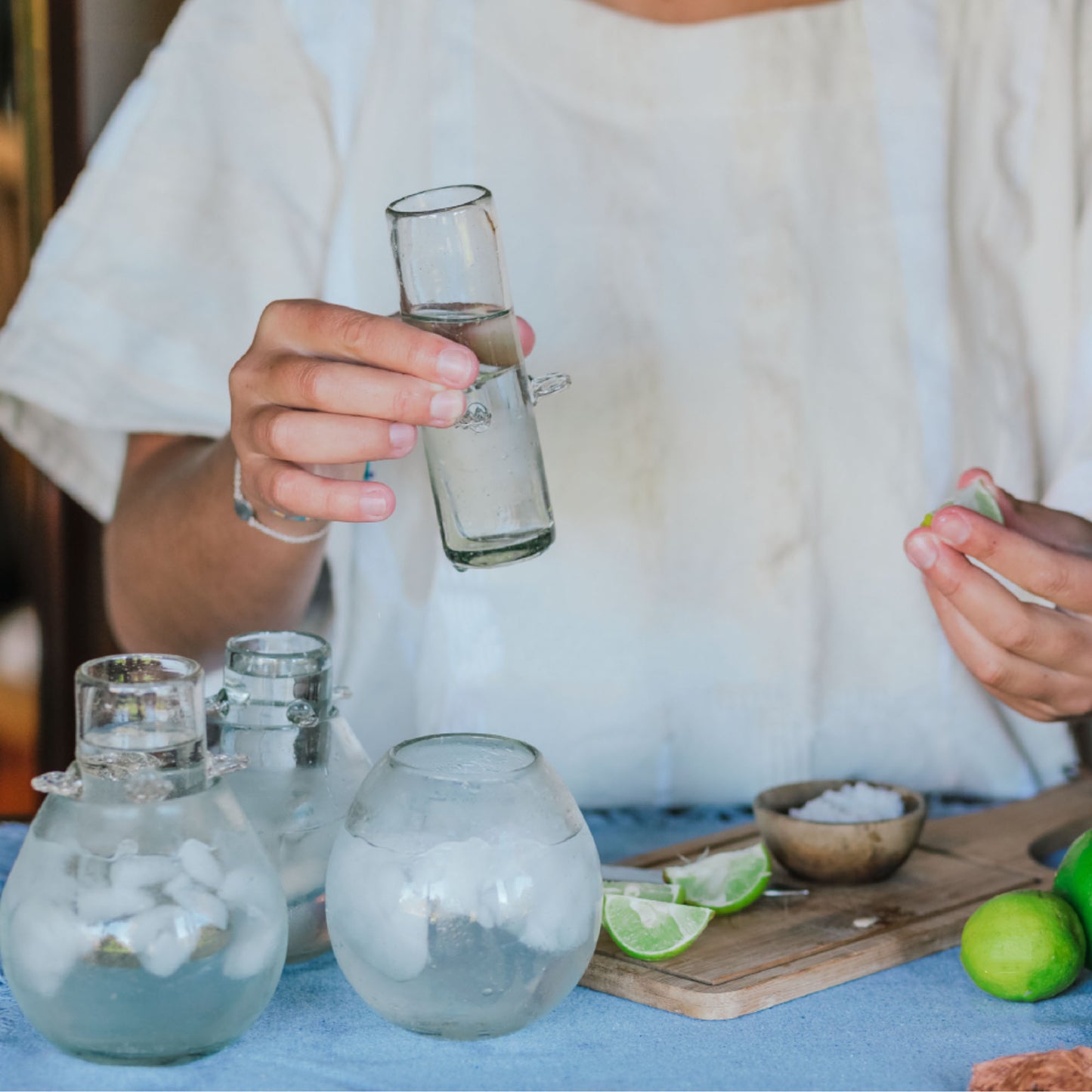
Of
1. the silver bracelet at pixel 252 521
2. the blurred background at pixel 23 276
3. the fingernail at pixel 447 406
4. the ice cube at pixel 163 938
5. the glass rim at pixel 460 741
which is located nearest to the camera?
the ice cube at pixel 163 938

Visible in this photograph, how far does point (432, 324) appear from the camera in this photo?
39.1 inches

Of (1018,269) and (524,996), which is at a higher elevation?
(1018,269)

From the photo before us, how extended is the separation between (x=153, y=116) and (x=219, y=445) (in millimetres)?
395

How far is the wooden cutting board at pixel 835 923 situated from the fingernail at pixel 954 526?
0.30m

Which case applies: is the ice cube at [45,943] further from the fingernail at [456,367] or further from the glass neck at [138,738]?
the fingernail at [456,367]

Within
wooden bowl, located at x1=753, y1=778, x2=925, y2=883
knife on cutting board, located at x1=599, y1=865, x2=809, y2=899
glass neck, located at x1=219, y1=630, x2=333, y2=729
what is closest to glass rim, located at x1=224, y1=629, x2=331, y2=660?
glass neck, located at x1=219, y1=630, x2=333, y2=729

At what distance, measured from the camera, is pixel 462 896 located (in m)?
0.81

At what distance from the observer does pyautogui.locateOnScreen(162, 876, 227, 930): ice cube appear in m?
0.77

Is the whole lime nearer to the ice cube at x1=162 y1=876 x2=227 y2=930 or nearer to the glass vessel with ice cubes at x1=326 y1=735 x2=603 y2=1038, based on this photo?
the glass vessel with ice cubes at x1=326 y1=735 x2=603 y2=1038

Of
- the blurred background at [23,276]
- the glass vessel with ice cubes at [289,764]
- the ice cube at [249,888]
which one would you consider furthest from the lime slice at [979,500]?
the blurred background at [23,276]

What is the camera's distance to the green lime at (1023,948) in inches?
37.0

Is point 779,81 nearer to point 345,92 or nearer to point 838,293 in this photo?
point 838,293

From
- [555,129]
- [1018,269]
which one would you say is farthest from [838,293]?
[555,129]

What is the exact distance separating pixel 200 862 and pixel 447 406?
36 centimetres
